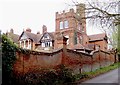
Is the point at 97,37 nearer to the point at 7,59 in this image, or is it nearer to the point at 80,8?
the point at 80,8

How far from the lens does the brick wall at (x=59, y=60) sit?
13297 millimetres

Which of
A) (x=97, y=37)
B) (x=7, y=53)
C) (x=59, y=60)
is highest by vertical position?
(x=97, y=37)

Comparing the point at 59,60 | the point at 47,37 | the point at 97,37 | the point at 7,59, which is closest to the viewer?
the point at 7,59

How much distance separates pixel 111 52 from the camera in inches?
1425

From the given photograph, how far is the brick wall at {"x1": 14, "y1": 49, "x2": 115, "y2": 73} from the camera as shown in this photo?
1330 cm

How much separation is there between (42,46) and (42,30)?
652 centimetres

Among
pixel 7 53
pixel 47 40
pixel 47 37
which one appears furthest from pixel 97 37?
pixel 7 53

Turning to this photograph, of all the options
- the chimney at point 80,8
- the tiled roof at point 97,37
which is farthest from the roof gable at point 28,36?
the chimney at point 80,8

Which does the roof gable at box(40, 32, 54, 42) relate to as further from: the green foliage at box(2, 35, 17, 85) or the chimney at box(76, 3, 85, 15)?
the chimney at box(76, 3, 85, 15)

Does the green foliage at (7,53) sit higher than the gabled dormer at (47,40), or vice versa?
the gabled dormer at (47,40)

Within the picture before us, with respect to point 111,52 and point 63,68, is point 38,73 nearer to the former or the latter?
point 63,68

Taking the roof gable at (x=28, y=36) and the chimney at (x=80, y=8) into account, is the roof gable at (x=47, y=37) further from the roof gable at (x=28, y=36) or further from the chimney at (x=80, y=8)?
the chimney at (x=80, y=8)

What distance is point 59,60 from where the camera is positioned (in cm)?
1764

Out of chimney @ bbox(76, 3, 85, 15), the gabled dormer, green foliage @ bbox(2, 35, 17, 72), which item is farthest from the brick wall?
the gabled dormer
